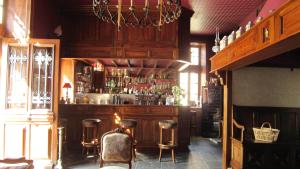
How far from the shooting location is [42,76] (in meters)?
5.41

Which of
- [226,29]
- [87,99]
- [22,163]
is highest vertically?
[226,29]

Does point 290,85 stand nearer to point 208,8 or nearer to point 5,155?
point 208,8

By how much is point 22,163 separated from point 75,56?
5271mm

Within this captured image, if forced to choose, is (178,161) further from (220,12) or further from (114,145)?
(220,12)

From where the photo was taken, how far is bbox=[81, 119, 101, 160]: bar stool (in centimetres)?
639

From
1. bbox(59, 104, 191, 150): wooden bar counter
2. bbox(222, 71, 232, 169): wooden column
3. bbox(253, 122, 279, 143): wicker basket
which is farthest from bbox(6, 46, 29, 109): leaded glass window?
bbox(253, 122, 279, 143): wicker basket

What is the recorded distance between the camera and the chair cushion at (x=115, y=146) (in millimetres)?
3779

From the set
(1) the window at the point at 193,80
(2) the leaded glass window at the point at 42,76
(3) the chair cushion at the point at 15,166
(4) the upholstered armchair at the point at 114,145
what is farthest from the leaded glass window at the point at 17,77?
(1) the window at the point at 193,80

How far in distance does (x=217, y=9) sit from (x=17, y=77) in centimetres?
573

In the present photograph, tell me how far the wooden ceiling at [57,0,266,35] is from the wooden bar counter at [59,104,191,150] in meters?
2.98

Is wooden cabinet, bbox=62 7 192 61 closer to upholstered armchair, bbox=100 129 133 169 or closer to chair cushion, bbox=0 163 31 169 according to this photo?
upholstered armchair, bbox=100 129 133 169

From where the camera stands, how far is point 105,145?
3783 millimetres

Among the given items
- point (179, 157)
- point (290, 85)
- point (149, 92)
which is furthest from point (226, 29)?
point (179, 157)

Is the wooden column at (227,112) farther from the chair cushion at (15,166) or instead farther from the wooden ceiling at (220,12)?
the chair cushion at (15,166)
